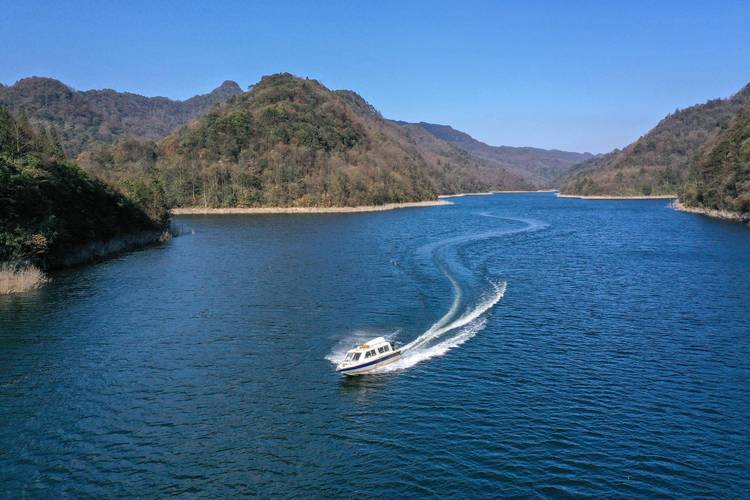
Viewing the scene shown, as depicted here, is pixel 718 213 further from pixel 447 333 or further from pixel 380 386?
pixel 380 386

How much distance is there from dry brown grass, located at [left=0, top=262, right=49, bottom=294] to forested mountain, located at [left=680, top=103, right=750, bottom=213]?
151 metres

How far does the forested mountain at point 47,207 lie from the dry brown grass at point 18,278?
3.71 feet

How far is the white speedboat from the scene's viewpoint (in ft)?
118

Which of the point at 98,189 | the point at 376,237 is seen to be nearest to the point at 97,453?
the point at 98,189

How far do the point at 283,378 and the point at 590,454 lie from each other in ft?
64.0

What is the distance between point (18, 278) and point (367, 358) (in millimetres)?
46443

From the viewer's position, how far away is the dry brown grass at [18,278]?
58.4 m

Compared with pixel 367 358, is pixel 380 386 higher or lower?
lower

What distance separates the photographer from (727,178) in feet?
482

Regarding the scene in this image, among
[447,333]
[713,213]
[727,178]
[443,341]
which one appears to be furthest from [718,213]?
[443,341]

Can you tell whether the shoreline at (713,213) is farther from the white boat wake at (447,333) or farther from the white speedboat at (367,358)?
the white speedboat at (367,358)

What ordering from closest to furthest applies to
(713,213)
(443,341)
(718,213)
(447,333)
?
(443,341)
(447,333)
(718,213)
(713,213)

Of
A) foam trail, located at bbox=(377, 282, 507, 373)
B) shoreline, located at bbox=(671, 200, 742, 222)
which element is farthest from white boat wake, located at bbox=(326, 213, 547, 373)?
shoreline, located at bbox=(671, 200, 742, 222)

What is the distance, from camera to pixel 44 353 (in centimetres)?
4038
